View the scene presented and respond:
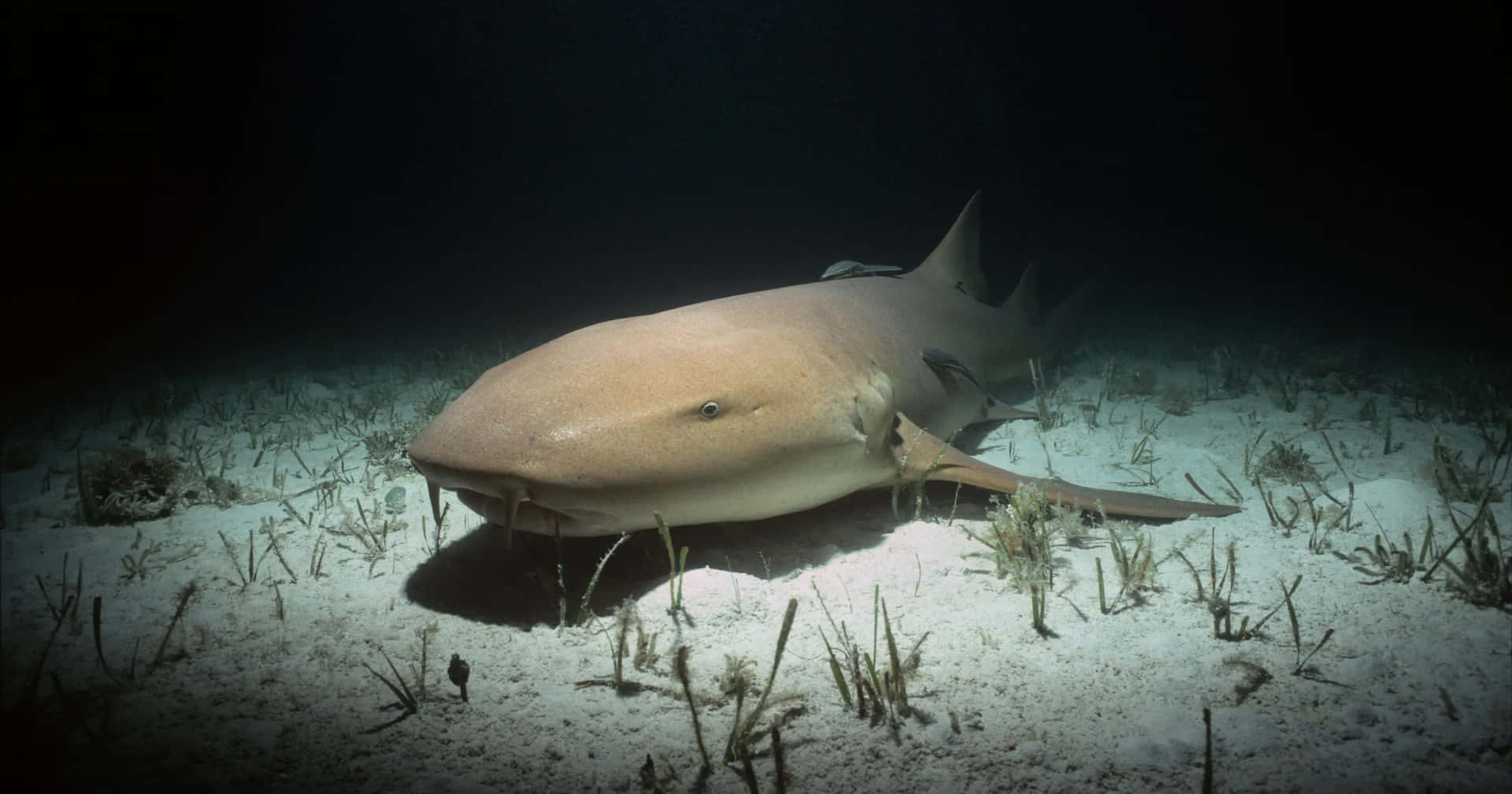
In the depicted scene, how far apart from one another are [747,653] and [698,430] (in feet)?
2.57

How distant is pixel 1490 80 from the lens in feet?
73.2

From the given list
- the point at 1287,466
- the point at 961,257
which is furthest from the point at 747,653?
the point at 961,257

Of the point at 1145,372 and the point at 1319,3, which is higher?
the point at 1319,3

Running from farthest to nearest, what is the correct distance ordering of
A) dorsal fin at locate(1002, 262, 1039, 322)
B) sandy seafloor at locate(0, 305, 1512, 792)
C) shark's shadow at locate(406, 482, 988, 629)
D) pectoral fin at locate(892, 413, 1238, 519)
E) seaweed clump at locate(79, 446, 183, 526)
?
dorsal fin at locate(1002, 262, 1039, 322) → seaweed clump at locate(79, 446, 183, 526) → pectoral fin at locate(892, 413, 1238, 519) → shark's shadow at locate(406, 482, 988, 629) → sandy seafloor at locate(0, 305, 1512, 792)

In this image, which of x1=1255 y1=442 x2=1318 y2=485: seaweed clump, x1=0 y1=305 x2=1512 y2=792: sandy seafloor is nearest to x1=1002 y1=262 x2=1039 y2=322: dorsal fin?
x1=0 y1=305 x2=1512 y2=792: sandy seafloor

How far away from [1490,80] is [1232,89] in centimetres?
1254

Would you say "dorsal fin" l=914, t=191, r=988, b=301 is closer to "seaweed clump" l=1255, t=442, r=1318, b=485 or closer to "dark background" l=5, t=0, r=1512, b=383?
"seaweed clump" l=1255, t=442, r=1318, b=485

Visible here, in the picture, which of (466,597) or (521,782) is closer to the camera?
(521,782)

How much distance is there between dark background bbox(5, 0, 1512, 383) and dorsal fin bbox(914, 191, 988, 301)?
6.78 meters

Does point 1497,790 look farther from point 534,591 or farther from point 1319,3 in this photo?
point 1319,3

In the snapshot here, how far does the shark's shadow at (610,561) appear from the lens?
7.66ft

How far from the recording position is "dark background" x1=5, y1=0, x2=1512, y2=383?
14312 mm

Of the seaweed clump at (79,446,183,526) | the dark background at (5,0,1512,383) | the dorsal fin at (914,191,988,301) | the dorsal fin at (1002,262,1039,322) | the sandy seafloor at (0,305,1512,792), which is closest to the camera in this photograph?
the sandy seafloor at (0,305,1512,792)

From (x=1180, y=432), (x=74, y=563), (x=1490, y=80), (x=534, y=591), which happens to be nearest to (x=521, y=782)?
(x=534, y=591)
